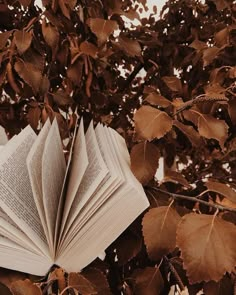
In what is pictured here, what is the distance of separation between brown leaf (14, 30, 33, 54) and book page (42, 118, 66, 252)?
160mm

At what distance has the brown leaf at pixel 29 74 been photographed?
62cm

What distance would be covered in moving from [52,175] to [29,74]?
225 millimetres

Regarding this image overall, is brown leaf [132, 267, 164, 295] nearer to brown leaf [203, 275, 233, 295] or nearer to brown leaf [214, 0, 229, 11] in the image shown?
brown leaf [203, 275, 233, 295]

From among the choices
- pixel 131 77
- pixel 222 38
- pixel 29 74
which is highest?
pixel 29 74

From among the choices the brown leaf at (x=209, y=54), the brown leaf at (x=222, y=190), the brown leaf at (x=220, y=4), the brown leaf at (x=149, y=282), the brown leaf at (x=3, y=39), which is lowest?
the brown leaf at (x=149, y=282)

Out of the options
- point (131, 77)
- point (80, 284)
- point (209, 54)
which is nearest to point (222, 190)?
point (80, 284)

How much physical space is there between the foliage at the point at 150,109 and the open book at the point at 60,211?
0.03 metres

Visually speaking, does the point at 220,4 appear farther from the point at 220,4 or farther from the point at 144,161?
the point at 144,161

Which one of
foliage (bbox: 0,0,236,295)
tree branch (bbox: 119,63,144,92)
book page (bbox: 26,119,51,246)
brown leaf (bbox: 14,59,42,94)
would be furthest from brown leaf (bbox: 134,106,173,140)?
tree branch (bbox: 119,63,144,92)

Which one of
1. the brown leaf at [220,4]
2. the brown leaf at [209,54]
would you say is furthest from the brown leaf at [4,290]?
the brown leaf at [220,4]

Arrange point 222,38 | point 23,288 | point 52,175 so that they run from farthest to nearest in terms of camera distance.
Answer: point 222,38 < point 52,175 < point 23,288

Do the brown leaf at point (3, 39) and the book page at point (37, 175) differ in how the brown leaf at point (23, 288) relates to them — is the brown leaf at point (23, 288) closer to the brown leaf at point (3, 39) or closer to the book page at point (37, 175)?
the book page at point (37, 175)

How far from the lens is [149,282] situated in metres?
0.46

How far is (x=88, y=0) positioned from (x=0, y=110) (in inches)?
10.2
